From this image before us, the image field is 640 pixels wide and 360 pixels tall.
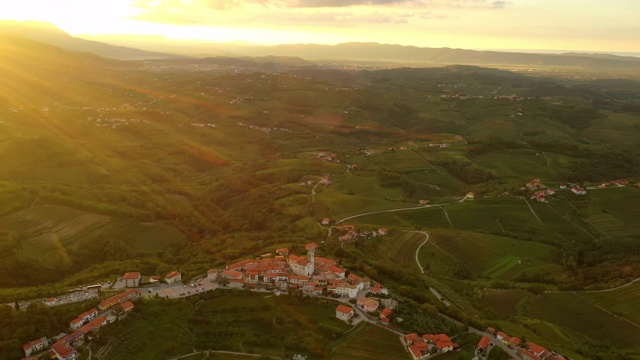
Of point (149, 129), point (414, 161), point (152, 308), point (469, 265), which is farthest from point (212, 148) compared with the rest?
point (152, 308)

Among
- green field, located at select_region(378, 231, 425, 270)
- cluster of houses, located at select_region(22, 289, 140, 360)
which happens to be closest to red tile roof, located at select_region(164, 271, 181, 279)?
cluster of houses, located at select_region(22, 289, 140, 360)

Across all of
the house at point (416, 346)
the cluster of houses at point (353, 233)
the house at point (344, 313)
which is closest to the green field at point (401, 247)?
the cluster of houses at point (353, 233)

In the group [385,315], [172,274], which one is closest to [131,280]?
[172,274]

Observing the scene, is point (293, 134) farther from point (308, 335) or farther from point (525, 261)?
point (308, 335)

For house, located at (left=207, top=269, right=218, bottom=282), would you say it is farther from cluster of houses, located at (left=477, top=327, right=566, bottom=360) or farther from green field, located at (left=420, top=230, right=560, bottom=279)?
green field, located at (left=420, top=230, right=560, bottom=279)

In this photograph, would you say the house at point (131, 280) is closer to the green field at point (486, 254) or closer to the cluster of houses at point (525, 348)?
the cluster of houses at point (525, 348)

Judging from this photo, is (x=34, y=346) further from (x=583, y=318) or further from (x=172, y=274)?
(x=583, y=318)
